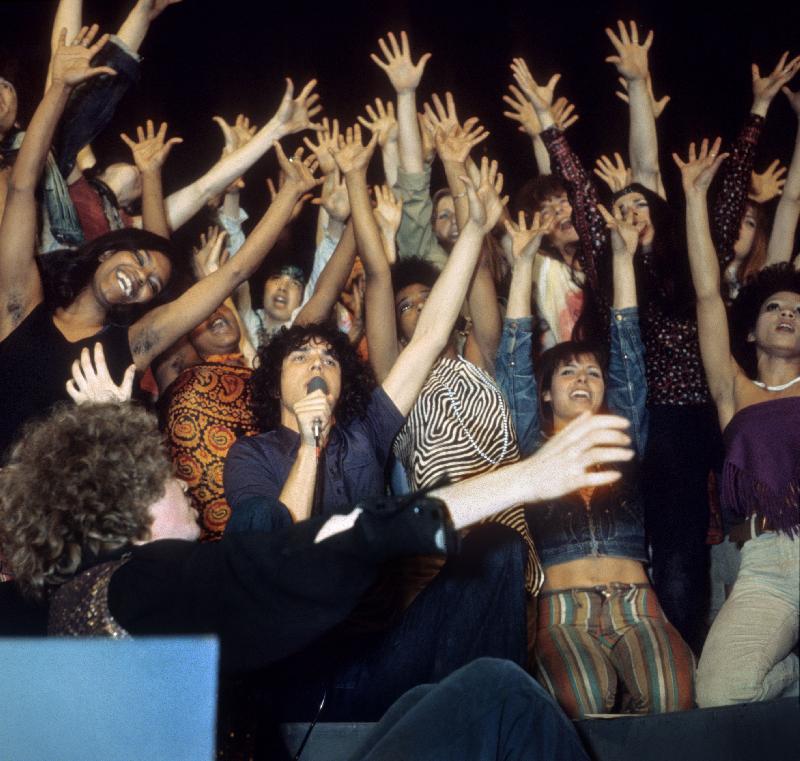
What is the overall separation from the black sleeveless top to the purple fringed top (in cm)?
171

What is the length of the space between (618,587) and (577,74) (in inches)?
85.1

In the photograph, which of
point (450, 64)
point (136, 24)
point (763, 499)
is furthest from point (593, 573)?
point (136, 24)

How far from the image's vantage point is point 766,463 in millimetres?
2711

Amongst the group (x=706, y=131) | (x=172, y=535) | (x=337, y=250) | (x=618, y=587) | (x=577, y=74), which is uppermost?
(x=577, y=74)

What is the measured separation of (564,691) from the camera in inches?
95.5

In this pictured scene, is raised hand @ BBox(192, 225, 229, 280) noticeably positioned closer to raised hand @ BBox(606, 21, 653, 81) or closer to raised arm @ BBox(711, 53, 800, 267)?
raised hand @ BBox(606, 21, 653, 81)

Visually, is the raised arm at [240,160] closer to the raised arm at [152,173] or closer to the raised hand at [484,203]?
the raised arm at [152,173]

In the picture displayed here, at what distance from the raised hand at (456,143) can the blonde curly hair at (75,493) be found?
182 centimetres

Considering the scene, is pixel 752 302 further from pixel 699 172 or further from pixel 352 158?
pixel 352 158

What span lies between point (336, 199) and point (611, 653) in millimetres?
1748

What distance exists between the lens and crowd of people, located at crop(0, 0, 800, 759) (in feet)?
5.08

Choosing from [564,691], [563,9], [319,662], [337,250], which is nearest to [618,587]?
[564,691]

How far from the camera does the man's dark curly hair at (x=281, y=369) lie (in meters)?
2.75

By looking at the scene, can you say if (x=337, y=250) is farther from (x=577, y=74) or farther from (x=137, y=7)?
(x=577, y=74)
